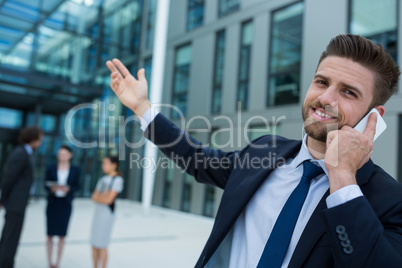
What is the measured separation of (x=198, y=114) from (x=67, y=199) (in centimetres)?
598

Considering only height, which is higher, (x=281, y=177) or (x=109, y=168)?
(x=281, y=177)

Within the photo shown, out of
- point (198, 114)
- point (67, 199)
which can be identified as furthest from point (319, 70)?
point (198, 114)

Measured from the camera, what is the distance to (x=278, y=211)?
3.63ft

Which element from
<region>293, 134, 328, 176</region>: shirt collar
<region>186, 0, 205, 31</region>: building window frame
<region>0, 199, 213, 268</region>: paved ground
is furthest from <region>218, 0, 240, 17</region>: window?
<region>293, 134, 328, 176</region>: shirt collar

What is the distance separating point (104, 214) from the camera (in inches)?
157

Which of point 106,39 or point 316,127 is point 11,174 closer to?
point 316,127

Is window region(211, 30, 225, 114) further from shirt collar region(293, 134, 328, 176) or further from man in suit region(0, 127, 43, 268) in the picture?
shirt collar region(293, 134, 328, 176)

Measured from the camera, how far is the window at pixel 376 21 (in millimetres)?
5594

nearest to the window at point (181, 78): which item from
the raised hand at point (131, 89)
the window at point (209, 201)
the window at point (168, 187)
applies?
the window at point (168, 187)

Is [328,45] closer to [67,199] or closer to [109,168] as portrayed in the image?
[109,168]

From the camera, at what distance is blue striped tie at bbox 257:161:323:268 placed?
98cm

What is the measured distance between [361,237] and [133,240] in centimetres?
583

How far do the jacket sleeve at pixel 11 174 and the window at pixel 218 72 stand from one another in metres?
6.40

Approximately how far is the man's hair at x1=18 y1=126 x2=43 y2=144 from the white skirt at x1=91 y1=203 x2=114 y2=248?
1125mm
